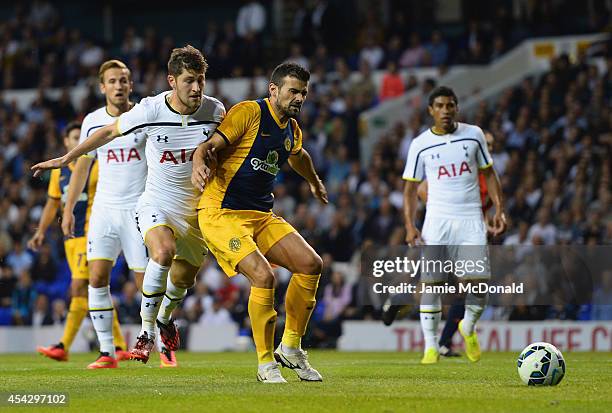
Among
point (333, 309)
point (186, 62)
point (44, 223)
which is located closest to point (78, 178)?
point (44, 223)

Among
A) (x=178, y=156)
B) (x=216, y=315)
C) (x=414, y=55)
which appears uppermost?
(x=414, y=55)

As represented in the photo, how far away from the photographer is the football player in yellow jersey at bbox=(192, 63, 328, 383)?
9.20 meters

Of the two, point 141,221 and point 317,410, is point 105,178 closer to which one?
point 141,221

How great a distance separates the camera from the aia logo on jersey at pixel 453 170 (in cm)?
→ 1247

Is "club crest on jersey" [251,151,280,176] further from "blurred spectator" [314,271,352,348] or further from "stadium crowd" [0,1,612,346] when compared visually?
"blurred spectator" [314,271,352,348]

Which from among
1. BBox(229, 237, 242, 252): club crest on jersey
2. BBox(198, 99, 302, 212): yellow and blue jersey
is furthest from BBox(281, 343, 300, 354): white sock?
BBox(198, 99, 302, 212): yellow and blue jersey

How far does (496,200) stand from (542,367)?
375cm

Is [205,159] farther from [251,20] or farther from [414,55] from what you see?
[251,20]

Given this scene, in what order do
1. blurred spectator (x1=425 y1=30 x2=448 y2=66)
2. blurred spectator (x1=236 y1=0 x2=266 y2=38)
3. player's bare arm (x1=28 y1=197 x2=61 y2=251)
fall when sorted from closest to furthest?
player's bare arm (x1=28 y1=197 x2=61 y2=251), blurred spectator (x1=425 y1=30 x2=448 y2=66), blurred spectator (x1=236 y1=0 x2=266 y2=38)

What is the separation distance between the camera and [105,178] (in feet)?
38.7

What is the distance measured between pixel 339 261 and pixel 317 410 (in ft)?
41.5

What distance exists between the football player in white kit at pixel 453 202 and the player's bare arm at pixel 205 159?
146 inches

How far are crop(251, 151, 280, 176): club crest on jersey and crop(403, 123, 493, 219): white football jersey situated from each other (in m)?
3.35

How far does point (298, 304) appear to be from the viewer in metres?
9.46
